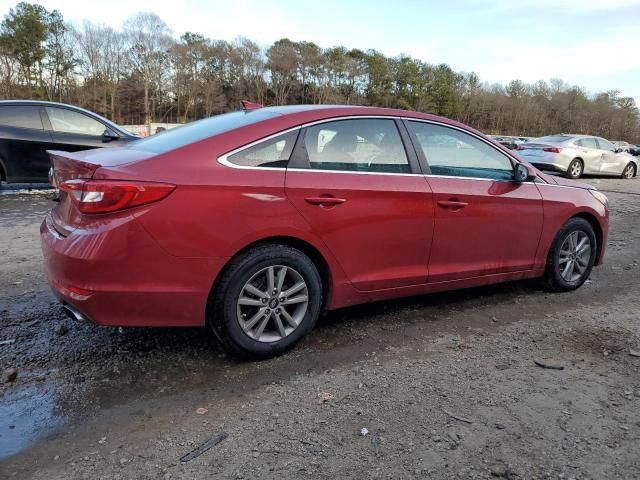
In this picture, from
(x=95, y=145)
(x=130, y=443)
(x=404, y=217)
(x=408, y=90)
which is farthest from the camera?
(x=408, y=90)

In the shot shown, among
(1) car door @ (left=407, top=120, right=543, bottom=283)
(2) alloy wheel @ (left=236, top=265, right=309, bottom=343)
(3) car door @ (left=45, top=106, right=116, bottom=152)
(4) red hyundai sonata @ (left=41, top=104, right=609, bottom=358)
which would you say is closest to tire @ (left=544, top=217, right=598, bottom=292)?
(1) car door @ (left=407, top=120, right=543, bottom=283)

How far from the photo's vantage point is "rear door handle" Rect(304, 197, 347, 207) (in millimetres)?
3117

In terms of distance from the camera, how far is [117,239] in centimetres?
263

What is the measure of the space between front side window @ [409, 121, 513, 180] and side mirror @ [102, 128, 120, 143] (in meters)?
6.05

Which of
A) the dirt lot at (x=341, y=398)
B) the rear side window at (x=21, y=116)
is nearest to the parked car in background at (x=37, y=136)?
the rear side window at (x=21, y=116)

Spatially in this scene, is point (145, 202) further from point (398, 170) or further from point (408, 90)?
point (408, 90)

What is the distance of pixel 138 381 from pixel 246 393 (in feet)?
2.09

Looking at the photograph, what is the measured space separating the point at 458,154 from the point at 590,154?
1584cm

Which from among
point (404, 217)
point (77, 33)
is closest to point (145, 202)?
point (404, 217)

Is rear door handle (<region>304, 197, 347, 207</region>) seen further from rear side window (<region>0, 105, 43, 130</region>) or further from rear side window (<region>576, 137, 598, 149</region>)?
rear side window (<region>576, 137, 598, 149</region>)

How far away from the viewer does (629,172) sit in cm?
2016

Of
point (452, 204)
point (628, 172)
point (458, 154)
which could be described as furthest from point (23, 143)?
point (628, 172)

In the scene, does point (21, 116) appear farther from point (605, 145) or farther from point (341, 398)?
point (605, 145)

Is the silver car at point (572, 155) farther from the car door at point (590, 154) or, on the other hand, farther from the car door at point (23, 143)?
the car door at point (23, 143)
